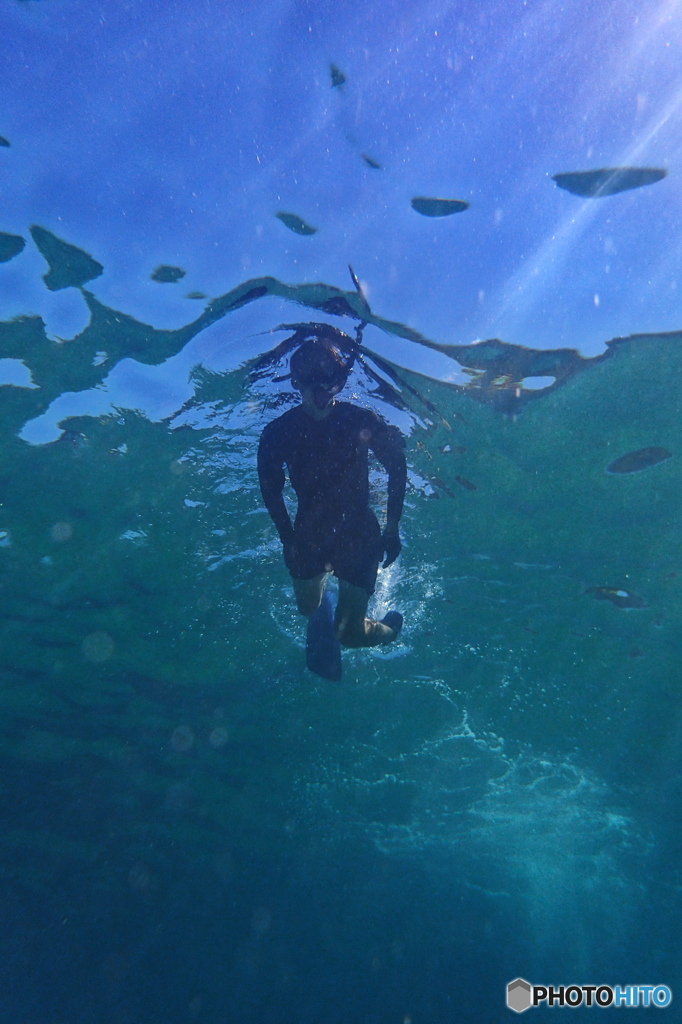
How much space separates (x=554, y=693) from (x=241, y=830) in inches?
690

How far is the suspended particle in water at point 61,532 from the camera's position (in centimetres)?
1254

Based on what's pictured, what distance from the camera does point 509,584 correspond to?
13.9m

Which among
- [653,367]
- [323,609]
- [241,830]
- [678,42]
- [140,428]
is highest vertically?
[678,42]

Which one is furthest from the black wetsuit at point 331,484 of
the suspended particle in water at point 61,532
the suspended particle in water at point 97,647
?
the suspended particle in water at point 97,647

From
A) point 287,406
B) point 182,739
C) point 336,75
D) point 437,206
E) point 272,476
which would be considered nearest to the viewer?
point 336,75

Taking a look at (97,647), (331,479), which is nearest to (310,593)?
(331,479)

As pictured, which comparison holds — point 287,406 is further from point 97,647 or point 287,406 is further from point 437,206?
point 97,647

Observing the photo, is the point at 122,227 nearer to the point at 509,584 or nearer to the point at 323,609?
the point at 323,609

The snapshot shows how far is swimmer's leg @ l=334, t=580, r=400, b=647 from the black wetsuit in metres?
0.30

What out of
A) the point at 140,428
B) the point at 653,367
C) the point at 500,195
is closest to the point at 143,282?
the point at 140,428

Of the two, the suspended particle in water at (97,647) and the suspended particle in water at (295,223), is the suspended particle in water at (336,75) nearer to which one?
the suspended particle in water at (295,223)

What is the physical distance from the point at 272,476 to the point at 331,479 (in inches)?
29.3

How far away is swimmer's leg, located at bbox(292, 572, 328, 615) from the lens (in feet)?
27.1

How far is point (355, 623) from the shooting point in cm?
820
